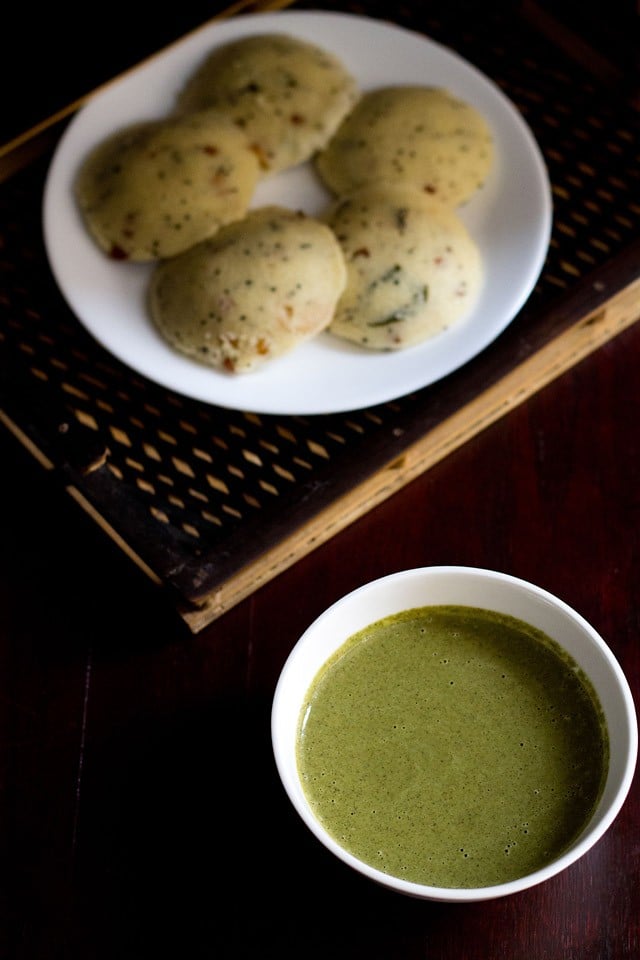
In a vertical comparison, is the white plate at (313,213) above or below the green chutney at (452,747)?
above

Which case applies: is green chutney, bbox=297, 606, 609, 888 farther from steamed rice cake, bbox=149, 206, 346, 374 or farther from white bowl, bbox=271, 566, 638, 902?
steamed rice cake, bbox=149, 206, 346, 374

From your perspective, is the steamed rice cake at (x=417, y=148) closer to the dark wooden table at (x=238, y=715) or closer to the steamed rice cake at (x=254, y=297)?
the steamed rice cake at (x=254, y=297)

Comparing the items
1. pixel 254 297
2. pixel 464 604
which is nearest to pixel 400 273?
pixel 254 297

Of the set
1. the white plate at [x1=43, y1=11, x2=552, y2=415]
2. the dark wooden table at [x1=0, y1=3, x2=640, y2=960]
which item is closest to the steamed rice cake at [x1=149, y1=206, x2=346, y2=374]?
the white plate at [x1=43, y1=11, x2=552, y2=415]

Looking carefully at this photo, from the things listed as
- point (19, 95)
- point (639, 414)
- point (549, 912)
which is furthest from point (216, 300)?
point (549, 912)

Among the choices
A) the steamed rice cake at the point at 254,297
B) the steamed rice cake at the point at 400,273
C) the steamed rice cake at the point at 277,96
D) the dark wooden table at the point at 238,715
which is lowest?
the dark wooden table at the point at 238,715

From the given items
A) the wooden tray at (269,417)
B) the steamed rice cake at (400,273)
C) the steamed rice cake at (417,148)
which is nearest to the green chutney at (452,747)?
the wooden tray at (269,417)
